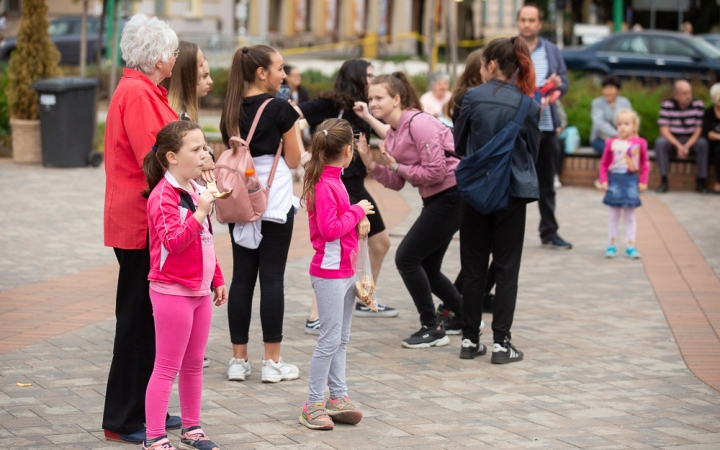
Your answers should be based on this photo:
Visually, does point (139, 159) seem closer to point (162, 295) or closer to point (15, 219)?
point (162, 295)

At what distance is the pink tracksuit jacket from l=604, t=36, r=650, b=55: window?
19110 mm

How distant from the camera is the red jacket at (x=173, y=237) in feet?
13.4

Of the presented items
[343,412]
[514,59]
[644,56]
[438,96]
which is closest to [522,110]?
[514,59]

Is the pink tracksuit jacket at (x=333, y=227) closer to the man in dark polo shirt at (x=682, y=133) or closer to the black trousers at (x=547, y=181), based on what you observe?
the black trousers at (x=547, y=181)

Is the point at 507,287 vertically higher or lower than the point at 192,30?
lower

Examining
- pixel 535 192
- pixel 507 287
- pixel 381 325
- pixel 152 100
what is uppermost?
pixel 152 100

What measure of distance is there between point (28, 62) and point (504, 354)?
36.0ft

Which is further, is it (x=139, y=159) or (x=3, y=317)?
(x=3, y=317)

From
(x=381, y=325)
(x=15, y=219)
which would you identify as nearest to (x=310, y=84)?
(x=15, y=219)

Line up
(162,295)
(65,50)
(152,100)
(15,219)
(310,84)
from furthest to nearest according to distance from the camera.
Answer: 1. (65,50)
2. (310,84)
3. (15,219)
4. (152,100)
5. (162,295)

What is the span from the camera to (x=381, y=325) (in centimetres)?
691

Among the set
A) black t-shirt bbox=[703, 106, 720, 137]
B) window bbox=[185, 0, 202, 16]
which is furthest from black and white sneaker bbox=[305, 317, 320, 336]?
window bbox=[185, 0, 202, 16]

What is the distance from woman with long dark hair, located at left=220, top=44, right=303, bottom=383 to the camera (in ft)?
17.6

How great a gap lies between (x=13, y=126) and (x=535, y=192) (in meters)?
10.9
